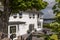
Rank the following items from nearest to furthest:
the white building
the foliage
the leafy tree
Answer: the leafy tree → the foliage → the white building

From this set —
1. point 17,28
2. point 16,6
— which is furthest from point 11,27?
point 16,6

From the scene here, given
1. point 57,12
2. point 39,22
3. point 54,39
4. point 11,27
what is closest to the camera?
point 54,39

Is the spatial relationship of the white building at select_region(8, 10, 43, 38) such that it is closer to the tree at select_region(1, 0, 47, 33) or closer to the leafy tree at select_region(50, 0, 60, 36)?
the tree at select_region(1, 0, 47, 33)

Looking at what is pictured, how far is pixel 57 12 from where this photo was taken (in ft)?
32.2

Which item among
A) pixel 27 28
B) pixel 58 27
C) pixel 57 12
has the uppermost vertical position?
pixel 57 12

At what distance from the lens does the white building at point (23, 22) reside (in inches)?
1266

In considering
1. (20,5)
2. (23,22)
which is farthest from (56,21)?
(23,22)

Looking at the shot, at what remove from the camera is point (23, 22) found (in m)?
35.1

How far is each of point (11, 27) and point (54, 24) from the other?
74.3 ft

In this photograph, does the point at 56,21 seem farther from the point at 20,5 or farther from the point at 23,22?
the point at 23,22

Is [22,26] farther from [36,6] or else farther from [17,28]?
[36,6]

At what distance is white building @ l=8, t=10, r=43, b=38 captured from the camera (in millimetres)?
32156

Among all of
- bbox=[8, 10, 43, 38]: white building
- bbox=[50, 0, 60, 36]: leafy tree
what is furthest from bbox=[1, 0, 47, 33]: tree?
bbox=[50, 0, 60, 36]: leafy tree

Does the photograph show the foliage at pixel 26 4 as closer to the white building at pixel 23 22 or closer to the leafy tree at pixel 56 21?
the leafy tree at pixel 56 21
